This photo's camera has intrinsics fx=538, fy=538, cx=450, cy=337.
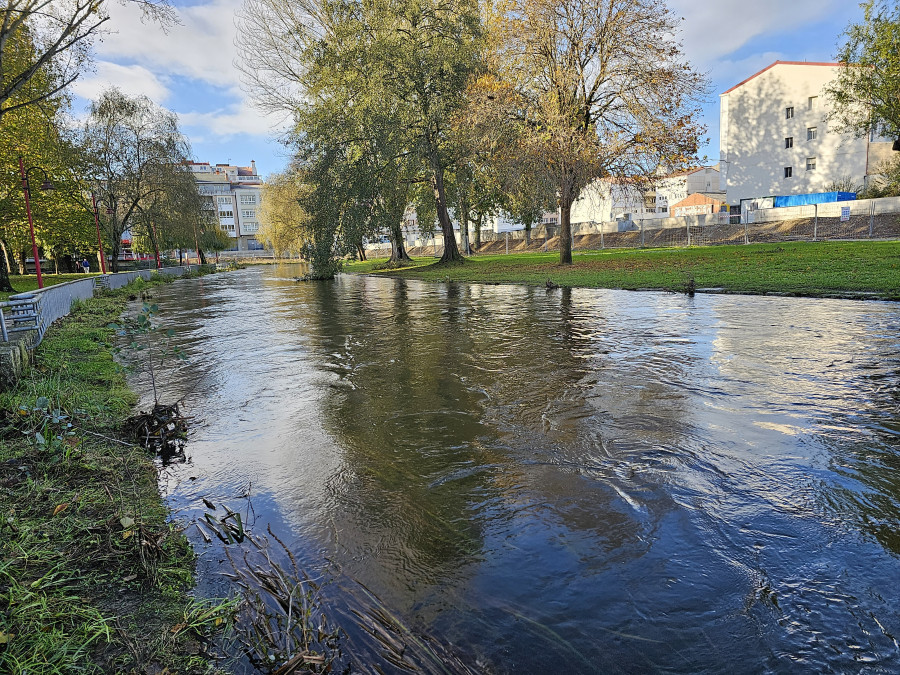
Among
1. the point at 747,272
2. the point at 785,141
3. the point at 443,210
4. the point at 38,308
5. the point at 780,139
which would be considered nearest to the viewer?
the point at 38,308

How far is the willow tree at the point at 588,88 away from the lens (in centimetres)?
2083

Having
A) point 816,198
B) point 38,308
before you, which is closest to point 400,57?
point 38,308

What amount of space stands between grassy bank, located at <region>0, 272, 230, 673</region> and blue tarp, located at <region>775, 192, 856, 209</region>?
47.2 m

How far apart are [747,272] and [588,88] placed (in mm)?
11438

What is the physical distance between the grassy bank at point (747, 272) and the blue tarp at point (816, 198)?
78.3 feet

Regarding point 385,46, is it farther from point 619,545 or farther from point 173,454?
point 619,545

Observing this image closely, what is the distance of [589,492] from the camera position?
11.8 feet

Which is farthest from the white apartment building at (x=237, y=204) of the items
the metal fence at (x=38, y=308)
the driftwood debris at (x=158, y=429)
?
the driftwood debris at (x=158, y=429)

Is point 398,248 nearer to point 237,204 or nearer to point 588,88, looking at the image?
point 588,88

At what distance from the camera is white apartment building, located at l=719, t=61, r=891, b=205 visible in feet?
142

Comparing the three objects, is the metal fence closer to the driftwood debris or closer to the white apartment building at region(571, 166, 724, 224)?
the driftwood debris

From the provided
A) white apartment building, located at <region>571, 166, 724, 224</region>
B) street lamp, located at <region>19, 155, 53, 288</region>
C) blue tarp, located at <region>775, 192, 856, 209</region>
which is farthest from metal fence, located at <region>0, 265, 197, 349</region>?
white apartment building, located at <region>571, 166, 724, 224</region>

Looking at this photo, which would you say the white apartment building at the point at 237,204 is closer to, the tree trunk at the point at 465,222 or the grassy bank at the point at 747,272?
the tree trunk at the point at 465,222

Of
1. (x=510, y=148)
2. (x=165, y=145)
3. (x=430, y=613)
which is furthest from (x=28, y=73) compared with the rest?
(x=165, y=145)
